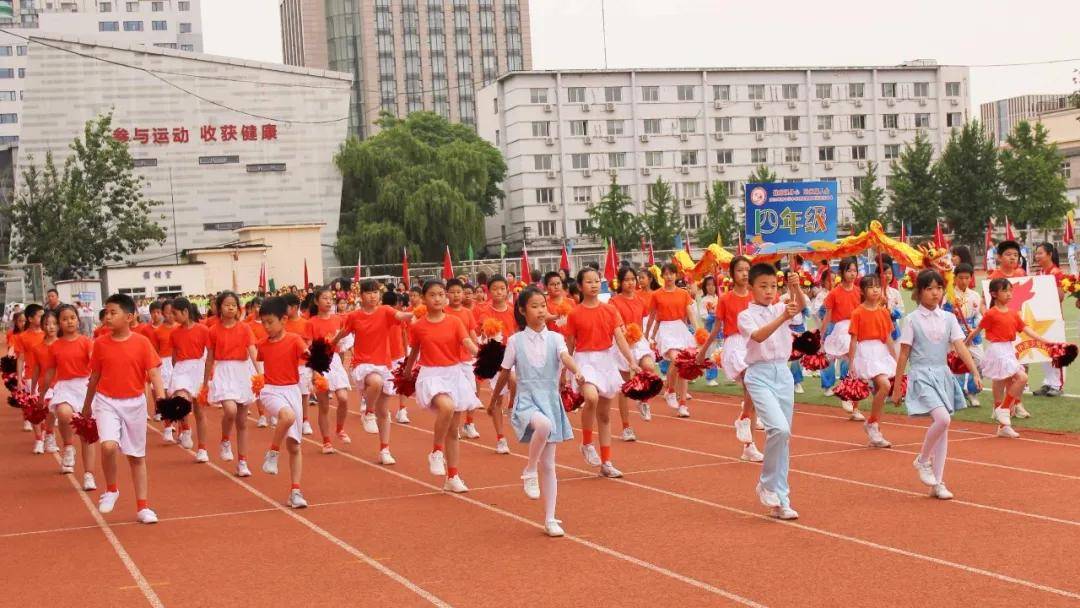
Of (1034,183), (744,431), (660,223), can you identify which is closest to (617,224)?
(660,223)

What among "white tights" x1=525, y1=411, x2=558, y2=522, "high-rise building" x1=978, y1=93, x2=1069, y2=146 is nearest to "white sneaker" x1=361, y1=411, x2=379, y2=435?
"white tights" x1=525, y1=411, x2=558, y2=522

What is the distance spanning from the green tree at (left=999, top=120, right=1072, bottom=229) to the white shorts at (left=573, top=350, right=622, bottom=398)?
5623cm

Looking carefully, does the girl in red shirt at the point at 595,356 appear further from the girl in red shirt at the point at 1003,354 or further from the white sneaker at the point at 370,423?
the girl in red shirt at the point at 1003,354

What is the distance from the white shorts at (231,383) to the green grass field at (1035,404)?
7822mm

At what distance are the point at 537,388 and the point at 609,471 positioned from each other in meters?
2.32

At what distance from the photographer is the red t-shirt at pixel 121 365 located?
35.3 ft

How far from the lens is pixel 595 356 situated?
1272 centimetres

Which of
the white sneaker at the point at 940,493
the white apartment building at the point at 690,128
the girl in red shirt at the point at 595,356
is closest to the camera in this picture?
the white sneaker at the point at 940,493

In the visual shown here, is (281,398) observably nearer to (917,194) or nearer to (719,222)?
(917,194)

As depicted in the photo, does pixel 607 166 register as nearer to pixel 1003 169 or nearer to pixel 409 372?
pixel 1003 169

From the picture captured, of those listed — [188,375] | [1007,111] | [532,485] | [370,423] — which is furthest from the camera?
[1007,111]

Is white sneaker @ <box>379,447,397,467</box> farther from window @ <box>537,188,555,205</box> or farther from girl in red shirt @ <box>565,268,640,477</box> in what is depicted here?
window @ <box>537,188,555,205</box>

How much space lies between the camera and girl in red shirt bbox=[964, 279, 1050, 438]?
551 inches

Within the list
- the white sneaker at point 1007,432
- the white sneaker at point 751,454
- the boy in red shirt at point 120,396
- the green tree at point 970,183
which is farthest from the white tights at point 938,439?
the green tree at point 970,183
